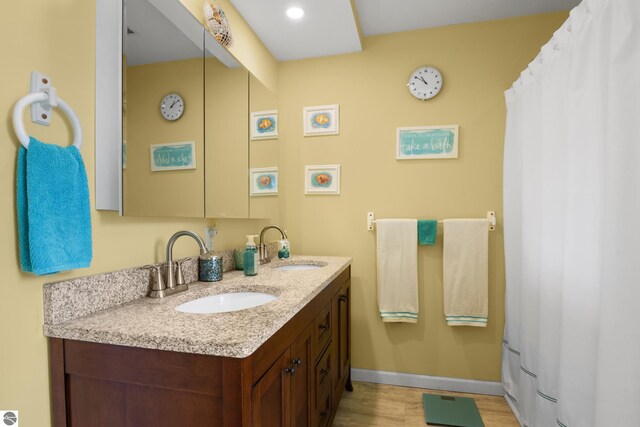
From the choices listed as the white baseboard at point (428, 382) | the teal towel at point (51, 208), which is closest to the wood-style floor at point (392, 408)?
the white baseboard at point (428, 382)

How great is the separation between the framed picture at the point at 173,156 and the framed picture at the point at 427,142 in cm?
143

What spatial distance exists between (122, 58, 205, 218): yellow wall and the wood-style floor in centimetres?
151

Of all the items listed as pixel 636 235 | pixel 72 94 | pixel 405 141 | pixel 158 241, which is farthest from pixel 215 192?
pixel 636 235

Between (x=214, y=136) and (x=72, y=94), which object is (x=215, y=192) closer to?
(x=214, y=136)

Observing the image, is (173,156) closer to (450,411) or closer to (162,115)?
(162,115)

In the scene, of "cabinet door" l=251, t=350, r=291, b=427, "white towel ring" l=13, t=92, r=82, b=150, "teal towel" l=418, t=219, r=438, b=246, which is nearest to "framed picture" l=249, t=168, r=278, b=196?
"teal towel" l=418, t=219, r=438, b=246

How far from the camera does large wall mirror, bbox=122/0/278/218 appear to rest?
3.99ft

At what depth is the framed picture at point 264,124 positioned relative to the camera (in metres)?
2.17

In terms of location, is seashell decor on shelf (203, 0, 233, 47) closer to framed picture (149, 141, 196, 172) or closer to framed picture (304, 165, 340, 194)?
framed picture (149, 141, 196, 172)

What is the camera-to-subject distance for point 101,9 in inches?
43.8

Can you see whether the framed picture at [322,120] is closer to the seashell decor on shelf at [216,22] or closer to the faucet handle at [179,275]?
the seashell decor on shelf at [216,22]

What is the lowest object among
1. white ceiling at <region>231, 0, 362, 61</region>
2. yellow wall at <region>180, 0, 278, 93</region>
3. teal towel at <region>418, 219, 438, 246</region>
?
teal towel at <region>418, 219, 438, 246</region>

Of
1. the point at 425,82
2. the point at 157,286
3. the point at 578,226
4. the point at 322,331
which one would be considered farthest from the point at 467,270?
the point at 157,286

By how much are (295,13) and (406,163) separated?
118cm
